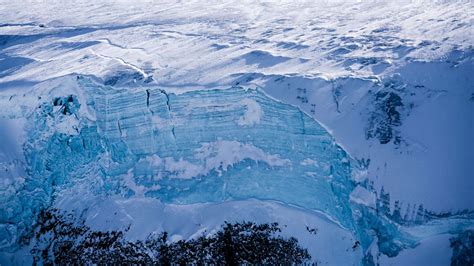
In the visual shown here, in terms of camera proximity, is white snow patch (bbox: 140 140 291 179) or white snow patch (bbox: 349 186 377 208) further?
white snow patch (bbox: 140 140 291 179)

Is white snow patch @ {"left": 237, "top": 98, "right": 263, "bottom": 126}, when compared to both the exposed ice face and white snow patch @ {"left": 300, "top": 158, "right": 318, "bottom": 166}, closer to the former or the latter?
the exposed ice face

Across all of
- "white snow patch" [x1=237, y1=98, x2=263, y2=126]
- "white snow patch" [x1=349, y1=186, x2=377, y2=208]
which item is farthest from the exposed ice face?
"white snow patch" [x1=349, y1=186, x2=377, y2=208]

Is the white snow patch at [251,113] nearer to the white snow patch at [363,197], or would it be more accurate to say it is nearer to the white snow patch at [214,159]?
the white snow patch at [214,159]

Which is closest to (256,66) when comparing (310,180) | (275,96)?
(275,96)

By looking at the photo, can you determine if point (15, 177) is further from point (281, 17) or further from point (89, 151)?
point (281, 17)

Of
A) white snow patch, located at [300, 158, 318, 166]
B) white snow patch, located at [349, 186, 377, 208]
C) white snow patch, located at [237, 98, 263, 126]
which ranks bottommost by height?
white snow patch, located at [349, 186, 377, 208]

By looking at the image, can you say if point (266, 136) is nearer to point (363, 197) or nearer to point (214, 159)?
point (214, 159)
